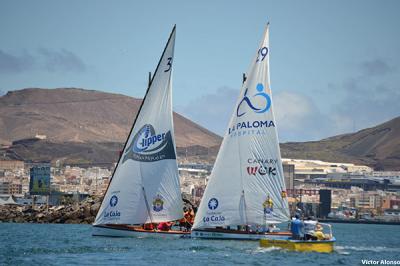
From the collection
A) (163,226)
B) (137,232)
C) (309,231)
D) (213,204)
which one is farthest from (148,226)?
(309,231)

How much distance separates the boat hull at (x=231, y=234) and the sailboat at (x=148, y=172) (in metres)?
3.01

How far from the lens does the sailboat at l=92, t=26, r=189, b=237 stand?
196 feet

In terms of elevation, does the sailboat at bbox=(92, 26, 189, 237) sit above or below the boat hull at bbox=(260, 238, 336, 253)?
above

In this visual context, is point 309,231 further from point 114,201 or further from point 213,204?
point 114,201

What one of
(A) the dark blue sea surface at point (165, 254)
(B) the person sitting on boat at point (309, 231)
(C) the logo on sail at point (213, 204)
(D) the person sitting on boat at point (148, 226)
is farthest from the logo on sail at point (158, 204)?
(B) the person sitting on boat at point (309, 231)

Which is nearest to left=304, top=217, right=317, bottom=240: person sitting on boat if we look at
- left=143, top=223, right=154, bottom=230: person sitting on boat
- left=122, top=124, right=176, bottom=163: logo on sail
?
left=122, top=124, right=176, bottom=163: logo on sail

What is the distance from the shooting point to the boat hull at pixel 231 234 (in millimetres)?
55062

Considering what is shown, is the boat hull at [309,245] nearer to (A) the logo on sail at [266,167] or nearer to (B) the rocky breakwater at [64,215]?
(A) the logo on sail at [266,167]

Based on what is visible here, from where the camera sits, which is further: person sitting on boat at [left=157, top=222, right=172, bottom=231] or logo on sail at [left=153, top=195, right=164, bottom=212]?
person sitting on boat at [left=157, top=222, right=172, bottom=231]

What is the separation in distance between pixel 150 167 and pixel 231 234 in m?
7.24

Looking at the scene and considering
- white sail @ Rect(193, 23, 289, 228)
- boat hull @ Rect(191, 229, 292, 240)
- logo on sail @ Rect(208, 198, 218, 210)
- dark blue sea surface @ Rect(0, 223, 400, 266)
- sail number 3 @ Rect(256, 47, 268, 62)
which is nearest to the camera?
dark blue sea surface @ Rect(0, 223, 400, 266)

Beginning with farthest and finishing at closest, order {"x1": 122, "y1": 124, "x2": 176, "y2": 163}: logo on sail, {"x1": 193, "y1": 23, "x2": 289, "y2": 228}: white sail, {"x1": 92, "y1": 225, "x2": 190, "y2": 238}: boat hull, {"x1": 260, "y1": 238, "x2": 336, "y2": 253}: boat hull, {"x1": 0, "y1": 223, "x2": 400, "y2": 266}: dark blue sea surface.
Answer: {"x1": 122, "y1": 124, "x2": 176, "y2": 163}: logo on sail → {"x1": 92, "y1": 225, "x2": 190, "y2": 238}: boat hull → {"x1": 193, "y1": 23, "x2": 289, "y2": 228}: white sail → {"x1": 260, "y1": 238, "x2": 336, "y2": 253}: boat hull → {"x1": 0, "y1": 223, "x2": 400, "y2": 266}: dark blue sea surface

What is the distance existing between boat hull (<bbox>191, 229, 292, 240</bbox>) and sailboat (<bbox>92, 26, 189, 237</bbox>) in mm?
3012

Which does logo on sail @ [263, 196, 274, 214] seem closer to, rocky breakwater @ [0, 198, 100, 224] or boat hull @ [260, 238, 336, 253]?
boat hull @ [260, 238, 336, 253]
